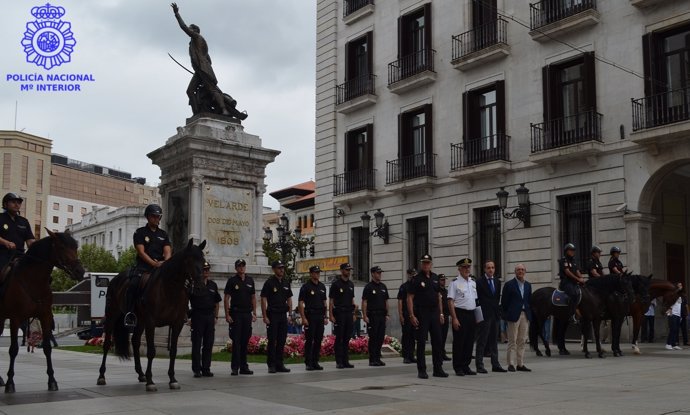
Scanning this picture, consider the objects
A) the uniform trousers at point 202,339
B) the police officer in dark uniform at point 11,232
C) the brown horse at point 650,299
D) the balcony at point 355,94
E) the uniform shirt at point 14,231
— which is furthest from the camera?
the balcony at point 355,94

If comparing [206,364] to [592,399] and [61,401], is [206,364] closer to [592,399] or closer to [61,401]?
[61,401]

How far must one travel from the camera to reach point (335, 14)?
36.2 m

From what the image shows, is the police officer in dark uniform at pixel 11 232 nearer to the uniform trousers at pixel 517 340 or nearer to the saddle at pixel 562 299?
the uniform trousers at pixel 517 340

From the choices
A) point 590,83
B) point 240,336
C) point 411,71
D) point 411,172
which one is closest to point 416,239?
point 411,172

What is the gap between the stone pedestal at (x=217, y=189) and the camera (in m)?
17.3

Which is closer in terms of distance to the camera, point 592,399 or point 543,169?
point 592,399

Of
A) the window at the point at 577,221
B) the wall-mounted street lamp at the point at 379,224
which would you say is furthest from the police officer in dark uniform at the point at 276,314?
the wall-mounted street lamp at the point at 379,224

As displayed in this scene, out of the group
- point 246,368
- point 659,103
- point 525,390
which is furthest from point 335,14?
point 525,390

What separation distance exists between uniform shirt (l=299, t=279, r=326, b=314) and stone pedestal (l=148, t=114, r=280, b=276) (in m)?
3.28

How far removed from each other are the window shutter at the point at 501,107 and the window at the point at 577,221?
143 inches

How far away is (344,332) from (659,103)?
13.5m

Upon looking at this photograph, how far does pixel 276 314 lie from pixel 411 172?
17673mm

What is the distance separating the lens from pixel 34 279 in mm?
10422

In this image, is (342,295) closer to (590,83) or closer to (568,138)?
(568,138)
